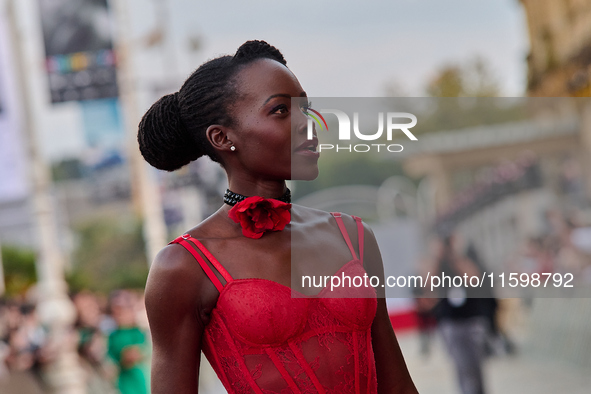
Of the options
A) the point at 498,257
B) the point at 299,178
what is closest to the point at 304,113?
the point at 299,178

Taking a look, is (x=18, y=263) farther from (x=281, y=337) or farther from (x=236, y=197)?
(x=281, y=337)

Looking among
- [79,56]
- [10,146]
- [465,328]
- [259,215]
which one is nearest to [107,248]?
[10,146]

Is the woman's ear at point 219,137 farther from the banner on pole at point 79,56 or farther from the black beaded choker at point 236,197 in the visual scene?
the banner on pole at point 79,56

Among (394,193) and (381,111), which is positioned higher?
(381,111)

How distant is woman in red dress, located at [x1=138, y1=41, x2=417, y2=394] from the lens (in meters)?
1.70

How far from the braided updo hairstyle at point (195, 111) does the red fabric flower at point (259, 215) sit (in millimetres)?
184

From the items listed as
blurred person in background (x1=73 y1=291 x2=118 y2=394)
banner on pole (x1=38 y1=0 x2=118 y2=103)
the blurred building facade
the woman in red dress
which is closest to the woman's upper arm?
the woman in red dress

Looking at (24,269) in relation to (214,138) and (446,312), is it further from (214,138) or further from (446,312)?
(214,138)

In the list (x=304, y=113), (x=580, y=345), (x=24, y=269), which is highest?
(x=304, y=113)

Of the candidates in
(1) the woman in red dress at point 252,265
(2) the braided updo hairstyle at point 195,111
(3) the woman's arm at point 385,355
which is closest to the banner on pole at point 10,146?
(2) the braided updo hairstyle at point 195,111

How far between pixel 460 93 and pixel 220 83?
140 feet

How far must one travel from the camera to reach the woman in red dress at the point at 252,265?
67.1 inches

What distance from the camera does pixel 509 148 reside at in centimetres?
964

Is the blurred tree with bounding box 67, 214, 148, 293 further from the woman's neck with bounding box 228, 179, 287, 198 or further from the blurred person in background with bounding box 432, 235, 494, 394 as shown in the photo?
the woman's neck with bounding box 228, 179, 287, 198
